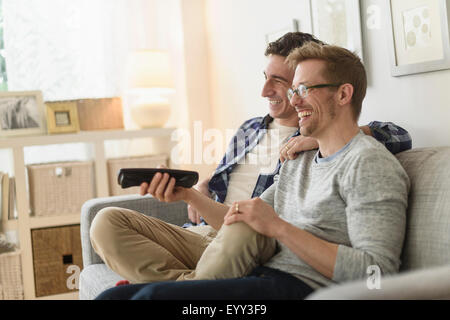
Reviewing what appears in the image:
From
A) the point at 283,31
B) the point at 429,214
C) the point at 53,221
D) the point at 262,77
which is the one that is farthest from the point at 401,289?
the point at 53,221

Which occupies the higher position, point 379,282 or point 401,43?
point 401,43

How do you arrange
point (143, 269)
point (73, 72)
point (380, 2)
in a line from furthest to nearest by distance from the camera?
point (73, 72) → point (380, 2) → point (143, 269)

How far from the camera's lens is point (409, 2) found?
5.96 ft

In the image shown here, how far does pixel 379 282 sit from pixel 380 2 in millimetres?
1239

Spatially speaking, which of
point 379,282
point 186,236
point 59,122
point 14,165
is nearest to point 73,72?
point 59,122

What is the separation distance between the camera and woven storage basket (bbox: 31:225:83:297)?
122 inches

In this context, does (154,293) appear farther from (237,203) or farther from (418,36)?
(418,36)

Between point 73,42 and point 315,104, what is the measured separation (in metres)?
2.53

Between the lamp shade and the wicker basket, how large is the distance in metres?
1.25

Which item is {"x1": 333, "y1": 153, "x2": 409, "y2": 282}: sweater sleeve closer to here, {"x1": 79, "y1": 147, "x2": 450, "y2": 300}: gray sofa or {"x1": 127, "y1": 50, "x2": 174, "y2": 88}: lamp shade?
{"x1": 79, "y1": 147, "x2": 450, "y2": 300}: gray sofa

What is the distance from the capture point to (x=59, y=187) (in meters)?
3.21

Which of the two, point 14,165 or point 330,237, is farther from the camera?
point 14,165

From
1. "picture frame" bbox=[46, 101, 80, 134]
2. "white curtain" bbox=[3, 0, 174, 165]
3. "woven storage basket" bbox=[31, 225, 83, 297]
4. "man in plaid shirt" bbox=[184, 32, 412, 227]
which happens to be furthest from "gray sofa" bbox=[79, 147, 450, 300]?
"white curtain" bbox=[3, 0, 174, 165]

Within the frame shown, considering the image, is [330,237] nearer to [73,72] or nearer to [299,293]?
[299,293]
